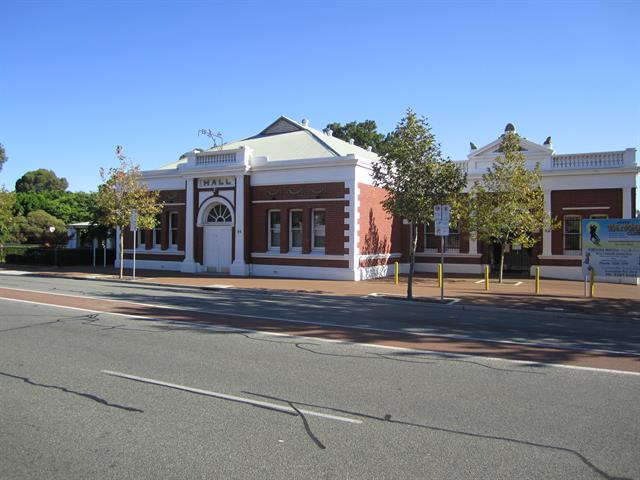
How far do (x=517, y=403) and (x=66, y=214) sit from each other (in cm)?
6775

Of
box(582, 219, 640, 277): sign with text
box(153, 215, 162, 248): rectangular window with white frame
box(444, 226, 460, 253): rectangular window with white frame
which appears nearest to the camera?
box(582, 219, 640, 277): sign with text

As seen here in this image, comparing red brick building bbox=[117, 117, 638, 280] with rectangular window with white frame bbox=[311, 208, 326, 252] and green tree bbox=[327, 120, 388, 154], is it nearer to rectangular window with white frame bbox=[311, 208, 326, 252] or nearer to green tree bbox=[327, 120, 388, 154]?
rectangular window with white frame bbox=[311, 208, 326, 252]

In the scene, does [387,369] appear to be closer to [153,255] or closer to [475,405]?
[475,405]

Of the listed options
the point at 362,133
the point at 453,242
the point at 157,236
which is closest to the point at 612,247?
the point at 453,242

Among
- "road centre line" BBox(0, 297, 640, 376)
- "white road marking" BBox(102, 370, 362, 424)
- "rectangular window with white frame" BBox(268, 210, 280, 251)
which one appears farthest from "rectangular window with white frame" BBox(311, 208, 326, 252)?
"white road marking" BBox(102, 370, 362, 424)

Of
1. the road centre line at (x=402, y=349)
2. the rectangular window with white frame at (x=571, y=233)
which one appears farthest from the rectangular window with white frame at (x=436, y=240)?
the road centre line at (x=402, y=349)

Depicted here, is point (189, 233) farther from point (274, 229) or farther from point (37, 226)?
point (37, 226)

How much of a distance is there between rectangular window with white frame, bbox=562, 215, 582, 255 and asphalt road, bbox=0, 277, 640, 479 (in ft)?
69.1

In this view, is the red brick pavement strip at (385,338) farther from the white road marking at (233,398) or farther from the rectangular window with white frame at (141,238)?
the rectangular window with white frame at (141,238)

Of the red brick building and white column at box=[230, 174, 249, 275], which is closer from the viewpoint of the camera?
the red brick building

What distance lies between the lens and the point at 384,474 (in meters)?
4.14

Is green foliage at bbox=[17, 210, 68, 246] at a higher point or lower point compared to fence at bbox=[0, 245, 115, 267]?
higher

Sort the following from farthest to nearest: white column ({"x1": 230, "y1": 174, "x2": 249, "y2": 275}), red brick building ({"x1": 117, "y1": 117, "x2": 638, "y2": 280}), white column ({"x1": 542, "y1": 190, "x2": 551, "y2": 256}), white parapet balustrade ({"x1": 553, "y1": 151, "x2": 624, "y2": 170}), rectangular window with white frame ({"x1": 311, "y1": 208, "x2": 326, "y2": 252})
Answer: white column ({"x1": 542, "y1": 190, "x2": 551, "y2": 256})
white column ({"x1": 230, "y1": 174, "x2": 249, "y2": 275})
white parapet balustrade ({"x1": 553, "y1": 151, "x2": 624, "y2": 170})
rectangular window with white frame ({"x1": 311, "y1": 208, "x2": 326, "y2": 252})
red brick building ({"x1": 117, "y1": 117, "x2": 638, "y2": 280})

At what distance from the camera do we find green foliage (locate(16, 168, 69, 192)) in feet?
322
